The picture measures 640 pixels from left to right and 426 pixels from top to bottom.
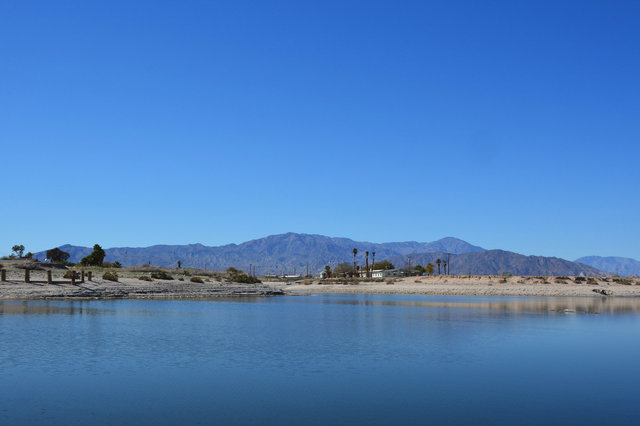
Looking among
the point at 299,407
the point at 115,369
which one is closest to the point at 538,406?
the point at 299,407

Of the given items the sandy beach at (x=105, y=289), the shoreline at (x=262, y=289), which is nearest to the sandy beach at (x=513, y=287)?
the shoreline at (x=262, y=289)

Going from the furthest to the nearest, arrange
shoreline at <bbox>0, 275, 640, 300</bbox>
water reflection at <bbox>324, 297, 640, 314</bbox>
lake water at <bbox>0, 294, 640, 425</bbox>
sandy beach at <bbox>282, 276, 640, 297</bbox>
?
sandy beach at <bbox>282, 276, 640, 297</bbox>
water reflection at <bbox>324, 297, 640, 314</bbox>
shoreline at <bbox>0, 275, 640, 300</bbox>
lake water at <bbox>0, 294, 640, 425</bbox>

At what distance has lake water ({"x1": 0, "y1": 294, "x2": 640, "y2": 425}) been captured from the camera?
15789 mm

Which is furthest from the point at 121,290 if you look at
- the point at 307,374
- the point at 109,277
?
the point at 307,374

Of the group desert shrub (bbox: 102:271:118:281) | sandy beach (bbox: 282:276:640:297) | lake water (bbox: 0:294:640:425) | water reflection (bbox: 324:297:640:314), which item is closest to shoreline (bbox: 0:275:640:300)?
sandy beach (bbox: 282:276:640:297)

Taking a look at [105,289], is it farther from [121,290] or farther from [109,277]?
[109,277]

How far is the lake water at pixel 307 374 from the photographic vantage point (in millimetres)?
15789

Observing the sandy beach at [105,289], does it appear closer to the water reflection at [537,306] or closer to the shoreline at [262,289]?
the shoreline at [262,289]

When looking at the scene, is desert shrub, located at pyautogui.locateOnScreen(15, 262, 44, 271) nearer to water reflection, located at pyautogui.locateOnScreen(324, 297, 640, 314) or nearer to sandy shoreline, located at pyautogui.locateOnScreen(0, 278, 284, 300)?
sandy shoreline, located at pyautogui.locateOnScreen(0, 278, 284, 300)

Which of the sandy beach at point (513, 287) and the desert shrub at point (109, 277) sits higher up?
the desert shrub at point (109, 277)

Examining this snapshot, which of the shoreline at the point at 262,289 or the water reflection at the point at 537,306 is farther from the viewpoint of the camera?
the water reflection at the point at 537,306

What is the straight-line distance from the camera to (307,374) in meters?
20.9

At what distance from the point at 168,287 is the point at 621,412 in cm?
6752

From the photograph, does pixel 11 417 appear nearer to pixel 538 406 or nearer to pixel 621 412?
pixel 538 406
